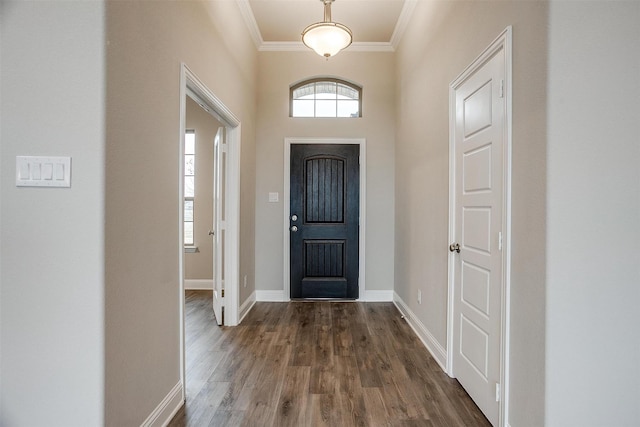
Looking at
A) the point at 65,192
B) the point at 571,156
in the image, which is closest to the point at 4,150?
the point at 65,192

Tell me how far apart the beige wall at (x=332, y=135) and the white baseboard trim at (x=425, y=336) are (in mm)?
722

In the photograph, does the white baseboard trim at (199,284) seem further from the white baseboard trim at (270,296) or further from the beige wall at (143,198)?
the beige wall at (143,198)

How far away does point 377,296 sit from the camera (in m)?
4.27

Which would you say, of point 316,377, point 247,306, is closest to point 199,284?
point 247,306

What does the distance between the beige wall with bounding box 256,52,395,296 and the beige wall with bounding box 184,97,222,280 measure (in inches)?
39.4

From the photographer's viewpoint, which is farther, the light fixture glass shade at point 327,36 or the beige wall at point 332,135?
the beige wall at point 332,135

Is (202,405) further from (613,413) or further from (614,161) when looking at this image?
(614,161)

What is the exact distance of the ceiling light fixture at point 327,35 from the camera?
9.71ft

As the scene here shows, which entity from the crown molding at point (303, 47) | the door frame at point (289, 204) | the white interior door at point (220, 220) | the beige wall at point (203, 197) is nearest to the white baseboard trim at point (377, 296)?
the door frame at point (289, 204)

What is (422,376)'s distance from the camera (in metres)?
2.33

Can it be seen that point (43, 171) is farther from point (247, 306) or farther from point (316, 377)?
point (247, 306)

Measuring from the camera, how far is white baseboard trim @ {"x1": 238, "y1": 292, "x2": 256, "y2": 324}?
3543 mm

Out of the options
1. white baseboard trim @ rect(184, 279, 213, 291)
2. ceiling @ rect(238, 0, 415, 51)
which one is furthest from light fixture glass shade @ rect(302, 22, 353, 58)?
white baseboard trim @ rect(184, 279, 213, 291)

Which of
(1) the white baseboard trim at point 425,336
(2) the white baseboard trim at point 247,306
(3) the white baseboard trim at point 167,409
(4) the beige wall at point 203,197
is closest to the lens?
(3) the white baseboard trim at point 167,409
